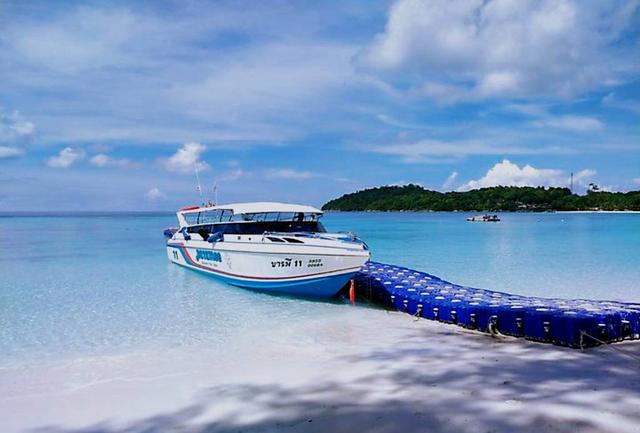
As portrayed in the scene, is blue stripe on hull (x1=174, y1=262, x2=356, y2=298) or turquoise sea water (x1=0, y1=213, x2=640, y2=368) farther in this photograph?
blue stripe on hull (x1=174, y1=262, x2=356, y2=298)

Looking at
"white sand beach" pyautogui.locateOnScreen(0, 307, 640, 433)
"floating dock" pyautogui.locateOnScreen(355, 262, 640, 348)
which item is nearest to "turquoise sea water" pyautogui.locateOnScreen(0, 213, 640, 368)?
"white sand beach" pyautogui.locateOnScreen(0, 307, 640, 433)

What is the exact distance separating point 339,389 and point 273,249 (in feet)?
28.0

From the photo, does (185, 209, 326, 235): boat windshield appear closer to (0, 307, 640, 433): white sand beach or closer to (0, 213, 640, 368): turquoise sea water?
(0, 213, 640, 368): turquoise sea water

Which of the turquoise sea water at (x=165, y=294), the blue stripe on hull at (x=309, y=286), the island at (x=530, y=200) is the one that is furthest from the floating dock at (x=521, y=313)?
the island at (x=530, y=200)

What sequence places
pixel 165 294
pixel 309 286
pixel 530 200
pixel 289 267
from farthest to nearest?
pixel 530 200
pixel 165 294
pixel 289 267
pixel 309 286

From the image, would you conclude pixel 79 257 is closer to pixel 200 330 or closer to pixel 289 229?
pixel 289 229

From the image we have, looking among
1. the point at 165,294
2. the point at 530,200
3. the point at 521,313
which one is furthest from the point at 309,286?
the point at 530,200

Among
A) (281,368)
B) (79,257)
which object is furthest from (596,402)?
(79,257)

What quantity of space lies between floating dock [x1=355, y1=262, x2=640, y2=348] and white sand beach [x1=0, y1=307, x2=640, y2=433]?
1.20 feet

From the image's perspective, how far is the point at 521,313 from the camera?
1028 centimetres

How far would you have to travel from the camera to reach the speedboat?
48.9 feet

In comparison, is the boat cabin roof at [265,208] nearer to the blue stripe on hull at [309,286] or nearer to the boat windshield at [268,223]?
the boat windshield at [268,223]

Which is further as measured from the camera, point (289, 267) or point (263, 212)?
point (263, 212)

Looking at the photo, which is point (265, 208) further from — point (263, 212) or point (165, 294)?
point (165, 294)
